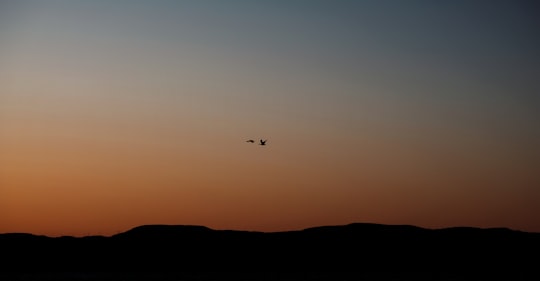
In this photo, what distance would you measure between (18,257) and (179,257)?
1958 cm

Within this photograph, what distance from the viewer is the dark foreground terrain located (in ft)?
391

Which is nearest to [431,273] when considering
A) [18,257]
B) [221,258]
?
[221,258]

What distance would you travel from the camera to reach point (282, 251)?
12325 cm

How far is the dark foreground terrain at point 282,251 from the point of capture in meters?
119

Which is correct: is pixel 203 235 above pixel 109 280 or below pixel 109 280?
above

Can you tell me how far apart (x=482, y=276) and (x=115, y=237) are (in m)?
46.0

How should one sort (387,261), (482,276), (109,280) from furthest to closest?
(387,261) < (482,276) < (109,280)

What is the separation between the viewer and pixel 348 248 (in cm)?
12325

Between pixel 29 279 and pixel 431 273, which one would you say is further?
pixel 431 273

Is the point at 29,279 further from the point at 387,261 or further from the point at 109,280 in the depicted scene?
the point at 387,261

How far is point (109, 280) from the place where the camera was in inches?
3760

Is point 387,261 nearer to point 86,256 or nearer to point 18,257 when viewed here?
point 86,256

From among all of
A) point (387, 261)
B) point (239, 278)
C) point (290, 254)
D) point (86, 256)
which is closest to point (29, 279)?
point (239, 278)

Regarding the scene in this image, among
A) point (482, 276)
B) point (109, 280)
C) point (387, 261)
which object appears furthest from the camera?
point (387, 261)
